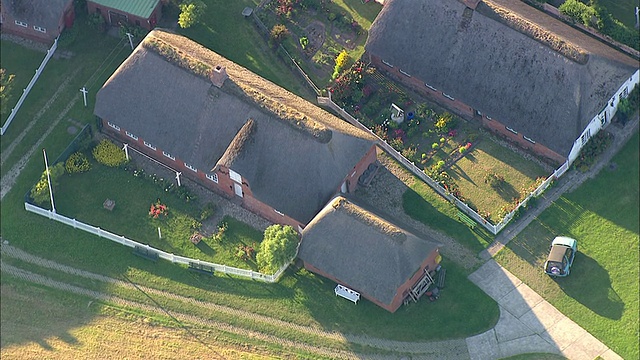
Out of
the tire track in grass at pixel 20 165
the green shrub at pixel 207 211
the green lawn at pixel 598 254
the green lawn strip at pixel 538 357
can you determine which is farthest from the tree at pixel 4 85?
the green lawn strip at pixel 538 357

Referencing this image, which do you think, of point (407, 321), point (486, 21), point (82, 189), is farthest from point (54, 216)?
point (486, 21)

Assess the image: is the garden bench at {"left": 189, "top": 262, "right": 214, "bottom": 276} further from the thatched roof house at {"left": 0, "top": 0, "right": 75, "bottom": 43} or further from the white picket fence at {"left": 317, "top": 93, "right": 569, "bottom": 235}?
the thatched roof house at {"left": 0, "top": 0, "right": 75, "bottom": 43}

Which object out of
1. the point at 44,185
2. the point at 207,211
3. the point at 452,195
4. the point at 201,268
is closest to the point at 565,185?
the point at 452,195

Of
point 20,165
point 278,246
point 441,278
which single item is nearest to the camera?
point 278,246

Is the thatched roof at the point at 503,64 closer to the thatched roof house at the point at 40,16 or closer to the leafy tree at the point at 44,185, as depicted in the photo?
the thatched roof house at the point at 40,16

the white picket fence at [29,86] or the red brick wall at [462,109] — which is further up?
the red brick wall at [462,109]

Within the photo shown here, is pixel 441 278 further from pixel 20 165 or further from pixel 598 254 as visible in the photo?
pixel 20 165
